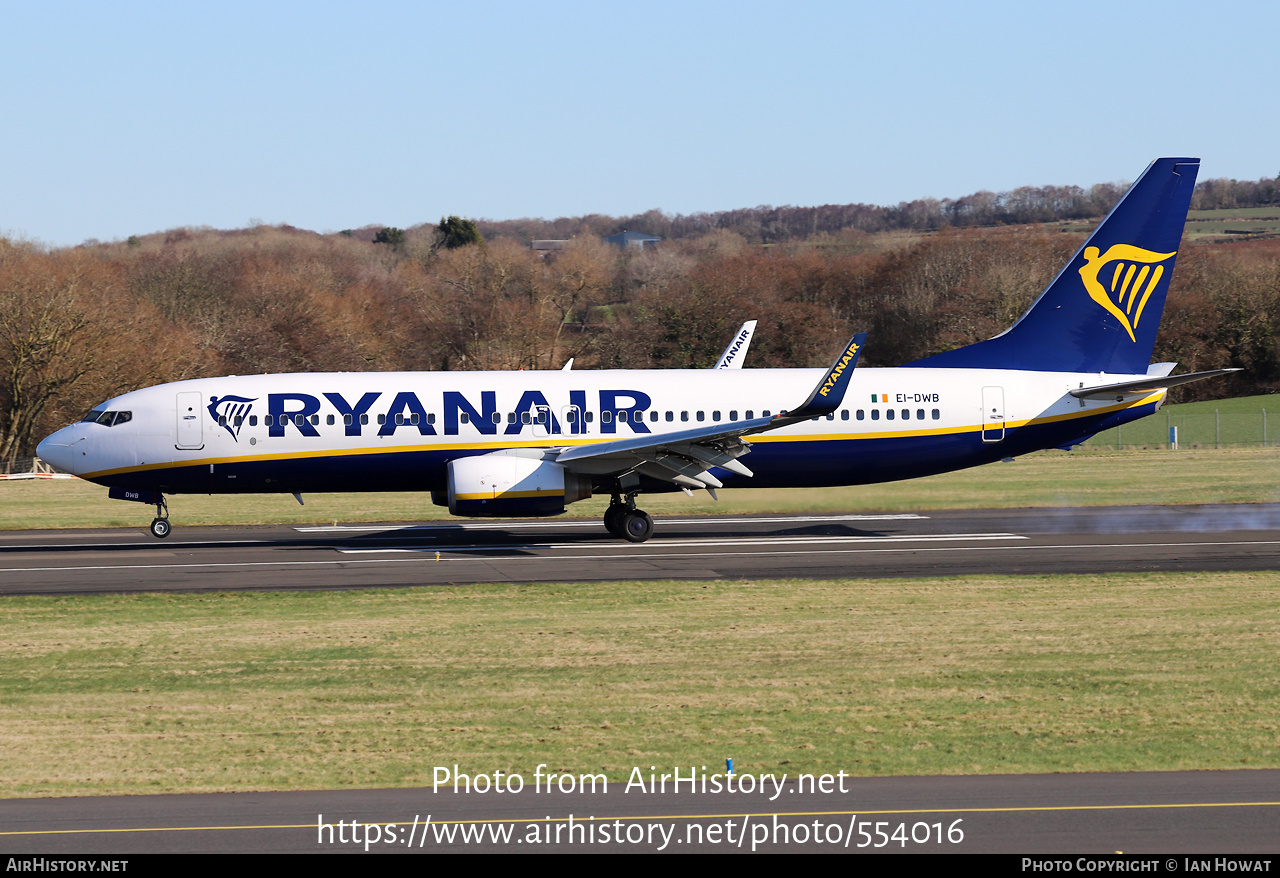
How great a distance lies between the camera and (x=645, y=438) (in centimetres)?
2916

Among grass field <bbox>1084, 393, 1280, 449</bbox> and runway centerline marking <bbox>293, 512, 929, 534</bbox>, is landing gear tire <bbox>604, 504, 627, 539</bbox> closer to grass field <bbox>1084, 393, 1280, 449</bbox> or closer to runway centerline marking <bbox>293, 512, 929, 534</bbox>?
runway centerline marking <bbox>293, 512, 929, 534</bbox>

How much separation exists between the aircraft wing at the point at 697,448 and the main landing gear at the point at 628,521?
113 cm

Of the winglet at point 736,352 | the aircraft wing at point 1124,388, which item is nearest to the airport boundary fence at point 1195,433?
the winglet at point 736,352

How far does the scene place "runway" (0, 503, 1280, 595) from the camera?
2512 cm

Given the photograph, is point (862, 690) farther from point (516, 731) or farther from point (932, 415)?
point (932, 415)

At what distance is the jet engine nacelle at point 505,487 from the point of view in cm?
2833

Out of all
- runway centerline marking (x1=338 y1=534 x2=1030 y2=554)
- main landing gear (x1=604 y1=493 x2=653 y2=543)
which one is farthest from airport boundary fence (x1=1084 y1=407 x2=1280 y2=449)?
main landing gear (x1=604 y1=493 x2=653 y2=543)

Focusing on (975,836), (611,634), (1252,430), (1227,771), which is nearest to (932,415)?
(611,634)

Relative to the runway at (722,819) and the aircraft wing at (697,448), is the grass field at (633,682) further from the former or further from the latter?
the aircraft wing at (697,448)

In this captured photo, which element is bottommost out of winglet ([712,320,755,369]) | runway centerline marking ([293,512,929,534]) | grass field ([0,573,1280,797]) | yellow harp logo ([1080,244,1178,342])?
runway centerline marking ([293,512,929,534])

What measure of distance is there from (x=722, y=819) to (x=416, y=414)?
69.7 ft

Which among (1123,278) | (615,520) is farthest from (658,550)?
(1123,278)

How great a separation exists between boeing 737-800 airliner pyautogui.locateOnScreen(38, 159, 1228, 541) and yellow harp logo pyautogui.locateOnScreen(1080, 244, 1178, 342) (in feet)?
0.12

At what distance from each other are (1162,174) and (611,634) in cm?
2213
